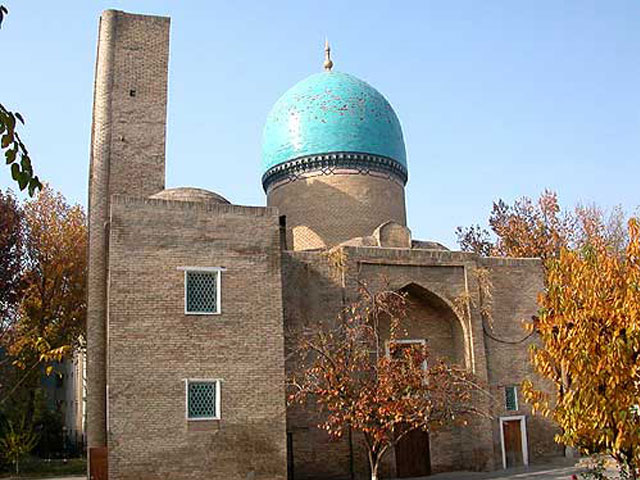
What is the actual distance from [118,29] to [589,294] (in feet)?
44.2

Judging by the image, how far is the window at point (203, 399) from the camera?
539 inches

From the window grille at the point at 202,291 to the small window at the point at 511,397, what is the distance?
26.2ft

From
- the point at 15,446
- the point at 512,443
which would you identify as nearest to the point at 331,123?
the point at 512,443

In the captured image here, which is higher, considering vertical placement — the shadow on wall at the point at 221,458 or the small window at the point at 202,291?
the small window at the point at 202,291

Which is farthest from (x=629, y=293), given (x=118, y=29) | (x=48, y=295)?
(x=48, y=295)

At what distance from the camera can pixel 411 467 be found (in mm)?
17016

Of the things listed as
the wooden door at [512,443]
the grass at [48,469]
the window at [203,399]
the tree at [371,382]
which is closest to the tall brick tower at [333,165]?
the tree at [371,382]

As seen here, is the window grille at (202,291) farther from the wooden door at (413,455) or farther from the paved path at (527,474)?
the paved path at (527,474)

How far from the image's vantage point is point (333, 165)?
69.2ft

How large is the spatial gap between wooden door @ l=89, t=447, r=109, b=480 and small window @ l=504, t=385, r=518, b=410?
9495mm

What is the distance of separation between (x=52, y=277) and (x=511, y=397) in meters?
13.8

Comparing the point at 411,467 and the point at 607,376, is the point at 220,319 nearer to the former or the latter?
the point at 411,467

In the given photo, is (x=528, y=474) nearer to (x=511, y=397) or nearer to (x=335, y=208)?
(x=511, y=397)

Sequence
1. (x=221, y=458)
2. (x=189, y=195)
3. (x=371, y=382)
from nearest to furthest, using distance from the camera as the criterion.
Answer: (x=221, y=458), (x=371, y=382), (x=189, y=195)
